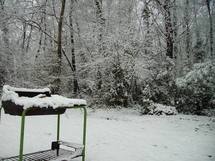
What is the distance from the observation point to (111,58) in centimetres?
1280

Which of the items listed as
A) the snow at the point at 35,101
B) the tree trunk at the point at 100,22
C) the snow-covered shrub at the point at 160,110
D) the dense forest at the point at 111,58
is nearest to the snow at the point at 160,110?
the snow-covered shrub at the point at 160,110

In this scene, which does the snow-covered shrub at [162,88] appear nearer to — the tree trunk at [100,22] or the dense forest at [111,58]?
the dense forest at [111,58]

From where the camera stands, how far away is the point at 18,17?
16.0 m

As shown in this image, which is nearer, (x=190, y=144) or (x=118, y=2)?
(x=190, y=144)

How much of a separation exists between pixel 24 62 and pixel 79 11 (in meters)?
4.93

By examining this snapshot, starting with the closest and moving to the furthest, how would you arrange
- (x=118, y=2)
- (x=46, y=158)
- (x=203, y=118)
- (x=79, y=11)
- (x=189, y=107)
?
(x=46, y=158) → (x=203, y=118) → (x=189, y=107) → (x=118, y=2) → (x=79, y=11)

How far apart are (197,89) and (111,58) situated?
436 centimetres

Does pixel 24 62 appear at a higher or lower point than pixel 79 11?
lower

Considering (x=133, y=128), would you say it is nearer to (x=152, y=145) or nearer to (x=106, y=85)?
(x=152, y=145)

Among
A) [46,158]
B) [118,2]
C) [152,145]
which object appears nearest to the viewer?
[46,158]

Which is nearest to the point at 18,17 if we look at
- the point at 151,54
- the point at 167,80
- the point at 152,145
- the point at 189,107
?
the point at 151,54

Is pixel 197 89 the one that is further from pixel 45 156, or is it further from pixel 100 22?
pixel 45 156

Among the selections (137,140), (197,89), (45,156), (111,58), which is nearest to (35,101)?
(45,156)

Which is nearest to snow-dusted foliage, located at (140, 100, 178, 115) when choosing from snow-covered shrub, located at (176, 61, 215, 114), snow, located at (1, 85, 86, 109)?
Answer: snow-covered shrub, located at (176, 61, 215, 114)
